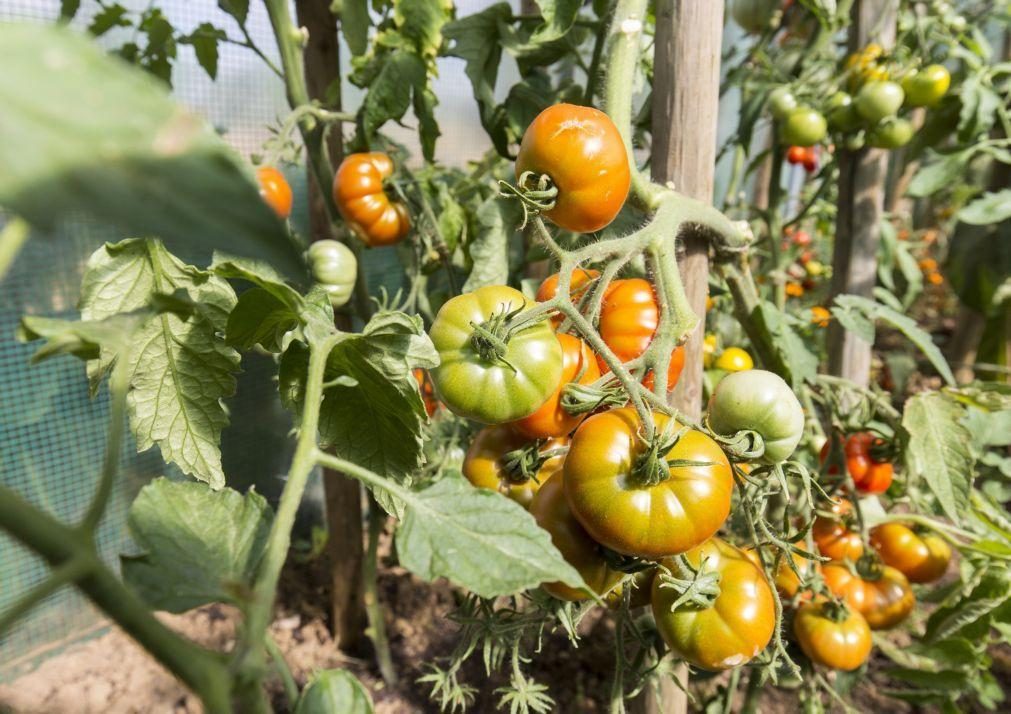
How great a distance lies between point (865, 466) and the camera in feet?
3.56

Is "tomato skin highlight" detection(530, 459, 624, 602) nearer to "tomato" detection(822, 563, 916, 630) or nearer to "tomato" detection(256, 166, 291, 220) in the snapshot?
"tomato" detection(822, 563, 916, 630)

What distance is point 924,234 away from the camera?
369 centimetres

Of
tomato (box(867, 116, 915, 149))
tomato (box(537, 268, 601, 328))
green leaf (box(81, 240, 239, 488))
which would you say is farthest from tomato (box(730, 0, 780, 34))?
green leaf (box(81, 240, 239, 488))

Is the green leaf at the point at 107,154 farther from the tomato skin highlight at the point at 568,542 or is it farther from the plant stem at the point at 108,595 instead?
the tomato skin highlight at the point at 568,542

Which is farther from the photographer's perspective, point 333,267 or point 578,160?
point 333,267

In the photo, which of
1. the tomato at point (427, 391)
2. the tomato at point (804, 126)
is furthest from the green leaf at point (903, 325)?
the tomato at point (427, 391)

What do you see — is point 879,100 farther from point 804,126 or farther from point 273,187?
point 273,187

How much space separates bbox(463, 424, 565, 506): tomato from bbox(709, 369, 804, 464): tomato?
18cm

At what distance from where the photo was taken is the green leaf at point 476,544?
0.36 meters

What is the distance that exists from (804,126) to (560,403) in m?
0.97

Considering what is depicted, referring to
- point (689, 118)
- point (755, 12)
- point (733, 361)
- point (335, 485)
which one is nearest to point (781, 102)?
point (755, 12)

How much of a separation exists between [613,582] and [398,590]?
1.33m

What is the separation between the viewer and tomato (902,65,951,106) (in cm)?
131

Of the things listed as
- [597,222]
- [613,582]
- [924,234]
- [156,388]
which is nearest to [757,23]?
[597,222]
